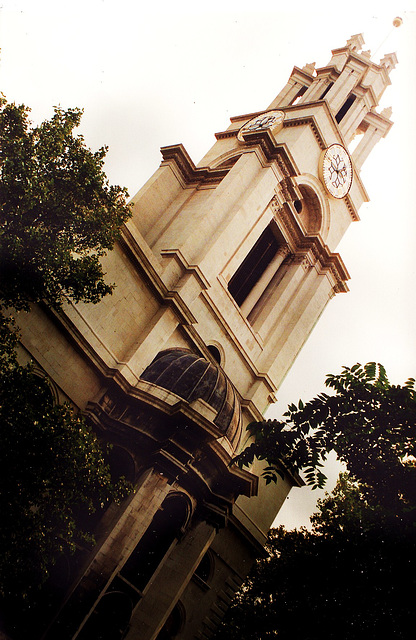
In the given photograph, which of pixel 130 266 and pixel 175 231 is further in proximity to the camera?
pixel 175 231

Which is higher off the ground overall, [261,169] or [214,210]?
[261,169]

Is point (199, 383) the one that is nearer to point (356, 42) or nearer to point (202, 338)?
point (202, 338)

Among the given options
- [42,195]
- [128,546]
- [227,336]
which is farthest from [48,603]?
[227,336]

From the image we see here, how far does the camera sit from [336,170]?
3148 cm

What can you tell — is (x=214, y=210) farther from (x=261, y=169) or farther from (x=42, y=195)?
(x=42, y=195)

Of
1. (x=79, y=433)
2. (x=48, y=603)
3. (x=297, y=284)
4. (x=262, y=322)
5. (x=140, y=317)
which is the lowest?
(x=48, y=603)

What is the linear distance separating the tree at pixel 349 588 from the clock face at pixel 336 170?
1850cm

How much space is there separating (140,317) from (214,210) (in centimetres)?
608

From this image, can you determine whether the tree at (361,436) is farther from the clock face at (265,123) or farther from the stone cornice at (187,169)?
the clock face at (265,123)

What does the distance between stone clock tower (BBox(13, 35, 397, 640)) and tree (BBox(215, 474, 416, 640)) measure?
2.34 metres

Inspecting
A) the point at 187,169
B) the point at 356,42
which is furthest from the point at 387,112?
the point at 187,169

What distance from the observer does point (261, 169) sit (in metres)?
26.2

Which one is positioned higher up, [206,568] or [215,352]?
[215,352]

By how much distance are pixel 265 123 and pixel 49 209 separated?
19897 millimetres
